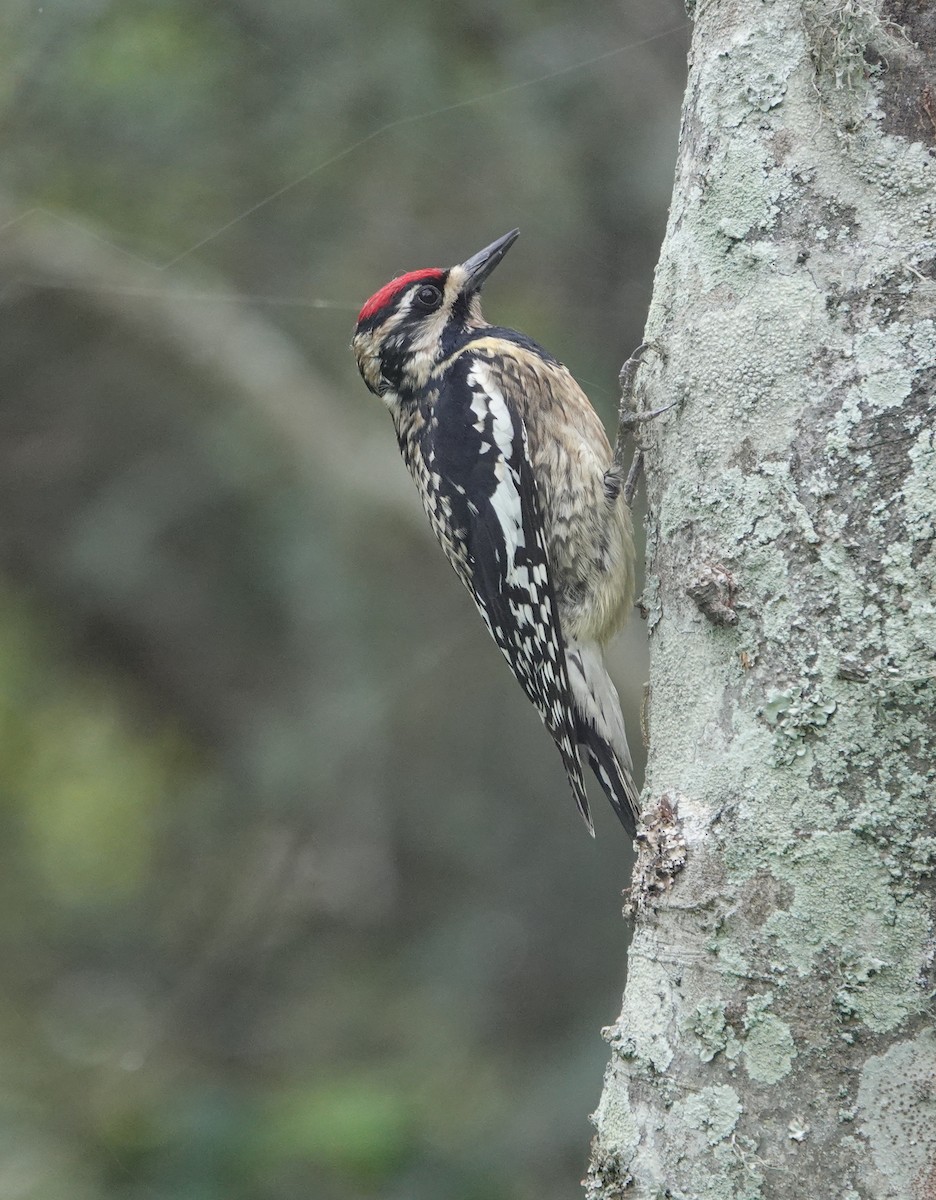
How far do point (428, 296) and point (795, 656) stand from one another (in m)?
1.85

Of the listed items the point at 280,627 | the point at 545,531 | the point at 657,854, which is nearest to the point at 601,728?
the point at 545,531

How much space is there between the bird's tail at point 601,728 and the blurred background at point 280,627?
1.80 meters

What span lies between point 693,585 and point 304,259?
3307 millimetres

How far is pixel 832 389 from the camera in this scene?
186 centimetres

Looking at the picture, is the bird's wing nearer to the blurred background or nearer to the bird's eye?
the bird's eye

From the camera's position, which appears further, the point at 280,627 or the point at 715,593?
the point at 280,627

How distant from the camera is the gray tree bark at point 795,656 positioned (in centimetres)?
167

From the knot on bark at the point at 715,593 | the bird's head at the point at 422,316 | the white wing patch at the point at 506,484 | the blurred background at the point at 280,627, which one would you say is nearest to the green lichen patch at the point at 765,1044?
the knot on bark at the point at 715,593

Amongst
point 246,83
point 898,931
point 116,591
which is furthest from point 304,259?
point 898,931

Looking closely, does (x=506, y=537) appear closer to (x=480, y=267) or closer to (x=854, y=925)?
(x=480, y=267)

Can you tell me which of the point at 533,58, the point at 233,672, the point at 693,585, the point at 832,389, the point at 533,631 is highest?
the point at 533,58

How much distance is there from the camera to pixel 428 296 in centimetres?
335

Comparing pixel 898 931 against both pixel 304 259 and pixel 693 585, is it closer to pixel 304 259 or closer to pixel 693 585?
pixel 693 585

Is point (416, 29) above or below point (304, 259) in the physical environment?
above
